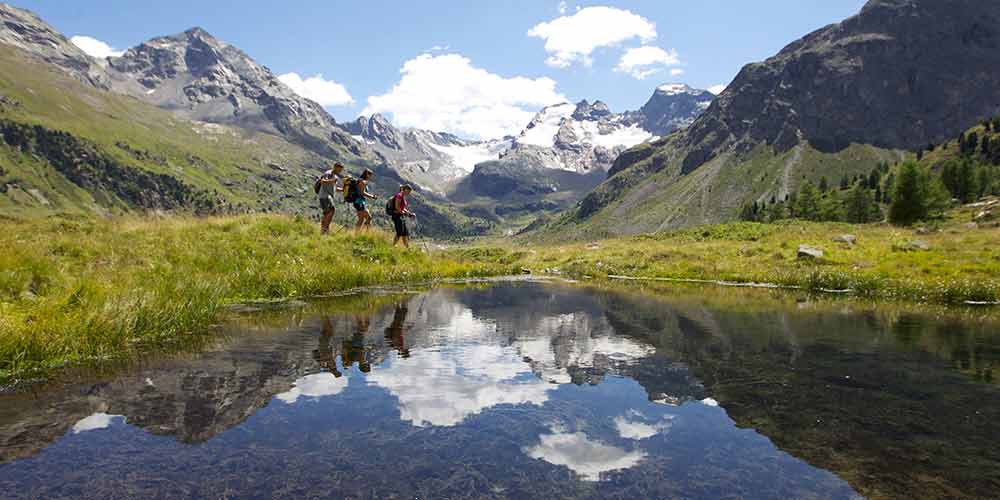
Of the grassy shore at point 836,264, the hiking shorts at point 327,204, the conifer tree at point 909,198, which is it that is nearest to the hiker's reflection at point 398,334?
the hiking shorts at point 327,204

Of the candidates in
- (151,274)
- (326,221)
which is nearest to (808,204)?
(326,221)

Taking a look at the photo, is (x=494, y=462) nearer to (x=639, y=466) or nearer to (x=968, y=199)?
(x=639, y=466)

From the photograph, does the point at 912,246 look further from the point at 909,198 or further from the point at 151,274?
the point at 909,198

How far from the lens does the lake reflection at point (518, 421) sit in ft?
15.8

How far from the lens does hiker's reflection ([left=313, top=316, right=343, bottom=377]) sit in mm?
8555

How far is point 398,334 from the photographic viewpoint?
11562 mm

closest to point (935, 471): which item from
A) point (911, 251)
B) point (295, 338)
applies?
point (295, 338)

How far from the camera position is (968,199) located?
410 ft

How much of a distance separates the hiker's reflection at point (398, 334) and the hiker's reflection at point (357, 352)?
537 mm

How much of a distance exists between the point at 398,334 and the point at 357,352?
1.89 m

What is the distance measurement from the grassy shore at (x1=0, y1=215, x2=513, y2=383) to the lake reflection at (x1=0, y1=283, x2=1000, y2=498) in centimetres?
143

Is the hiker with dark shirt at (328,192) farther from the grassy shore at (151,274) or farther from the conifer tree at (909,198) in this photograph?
Result: the conifer tree at (909,198)

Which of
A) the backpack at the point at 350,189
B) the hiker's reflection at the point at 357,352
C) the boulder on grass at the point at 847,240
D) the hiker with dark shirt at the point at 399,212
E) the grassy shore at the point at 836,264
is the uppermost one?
the backpack at the point at 350,189

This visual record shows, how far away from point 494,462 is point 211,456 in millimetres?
2755
